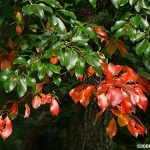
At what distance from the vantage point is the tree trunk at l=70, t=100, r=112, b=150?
251 cm

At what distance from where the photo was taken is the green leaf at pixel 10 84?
1.54 metres

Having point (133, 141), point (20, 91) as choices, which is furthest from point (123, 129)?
point (20, 91)

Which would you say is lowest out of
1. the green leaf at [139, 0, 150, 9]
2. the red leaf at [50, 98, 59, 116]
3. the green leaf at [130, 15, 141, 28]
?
the red leaf at [50, 98, 59, 116]

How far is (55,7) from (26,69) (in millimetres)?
370

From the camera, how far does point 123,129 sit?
3.82m

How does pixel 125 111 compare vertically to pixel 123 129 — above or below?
above

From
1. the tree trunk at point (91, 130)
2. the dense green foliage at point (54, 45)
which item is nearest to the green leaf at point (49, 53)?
the dense green foliage at point (54, 45)

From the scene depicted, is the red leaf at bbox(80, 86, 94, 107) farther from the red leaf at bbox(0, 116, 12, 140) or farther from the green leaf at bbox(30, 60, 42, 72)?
the red leaf at bbox(0, 116, 12, 140)

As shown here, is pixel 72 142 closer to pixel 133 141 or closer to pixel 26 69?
pixel 26 69

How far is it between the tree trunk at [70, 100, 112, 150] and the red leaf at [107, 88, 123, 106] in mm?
954

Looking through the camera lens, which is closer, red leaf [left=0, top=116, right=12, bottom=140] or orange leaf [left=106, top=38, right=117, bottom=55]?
red leaf [left=0, top=116, right=12, bottom=140]

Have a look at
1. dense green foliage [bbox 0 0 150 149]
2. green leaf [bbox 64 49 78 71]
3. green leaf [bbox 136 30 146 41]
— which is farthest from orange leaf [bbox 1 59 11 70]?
green leaf [bbox 136 30 146 41]

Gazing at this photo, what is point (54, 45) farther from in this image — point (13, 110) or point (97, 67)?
point (13, 110)

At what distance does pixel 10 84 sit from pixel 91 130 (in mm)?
1116
